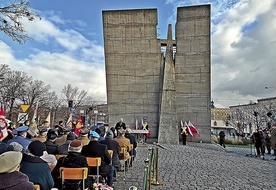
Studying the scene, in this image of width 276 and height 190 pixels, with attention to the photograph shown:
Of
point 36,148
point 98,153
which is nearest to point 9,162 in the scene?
point 36,148

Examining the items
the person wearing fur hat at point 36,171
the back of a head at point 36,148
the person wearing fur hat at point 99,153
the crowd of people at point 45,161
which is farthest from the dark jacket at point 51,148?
the person wearing fur hat at point 36,171

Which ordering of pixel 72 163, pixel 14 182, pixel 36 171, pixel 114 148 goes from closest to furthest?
pixel 14 182
pixel 36 171
pixel 72 163
pixel 114 148

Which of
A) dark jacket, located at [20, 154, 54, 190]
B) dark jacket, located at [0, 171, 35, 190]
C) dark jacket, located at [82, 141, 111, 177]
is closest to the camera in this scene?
dark jacket, located at [0, 171, 35, 190]

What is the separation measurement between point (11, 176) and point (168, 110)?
18419 millimetres

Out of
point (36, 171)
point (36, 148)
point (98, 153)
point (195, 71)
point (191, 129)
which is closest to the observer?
point (36, 171)

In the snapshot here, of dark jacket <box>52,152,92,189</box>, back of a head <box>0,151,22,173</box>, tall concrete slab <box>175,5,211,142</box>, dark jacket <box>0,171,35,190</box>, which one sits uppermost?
tall concrete slab <box>175,5,211,142</box>

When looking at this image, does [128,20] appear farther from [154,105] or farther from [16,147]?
[16,147]

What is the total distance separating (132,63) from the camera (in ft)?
75.5

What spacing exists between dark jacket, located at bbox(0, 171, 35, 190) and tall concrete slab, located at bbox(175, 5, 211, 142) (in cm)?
2050

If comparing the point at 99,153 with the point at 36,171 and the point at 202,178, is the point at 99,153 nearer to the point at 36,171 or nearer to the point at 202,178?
the point at 36,171

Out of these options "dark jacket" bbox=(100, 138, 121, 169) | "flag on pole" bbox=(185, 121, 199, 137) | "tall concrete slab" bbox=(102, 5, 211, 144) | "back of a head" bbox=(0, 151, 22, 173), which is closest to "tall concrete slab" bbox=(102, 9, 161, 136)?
"tall concrete slab" bbox=(102, 5, 211, 144)

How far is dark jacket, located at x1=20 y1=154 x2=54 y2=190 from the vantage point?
13.0 ft

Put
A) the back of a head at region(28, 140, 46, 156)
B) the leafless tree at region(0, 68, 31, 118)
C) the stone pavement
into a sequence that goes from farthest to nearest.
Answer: the leafless tree at region(0, 68, 31, 118) → the stone pavement → the back of a head at region(28, 140, 46, 156)

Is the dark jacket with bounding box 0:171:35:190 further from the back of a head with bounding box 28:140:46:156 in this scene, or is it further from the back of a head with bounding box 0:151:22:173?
the back of a head with bounding box 28:140:46:156
